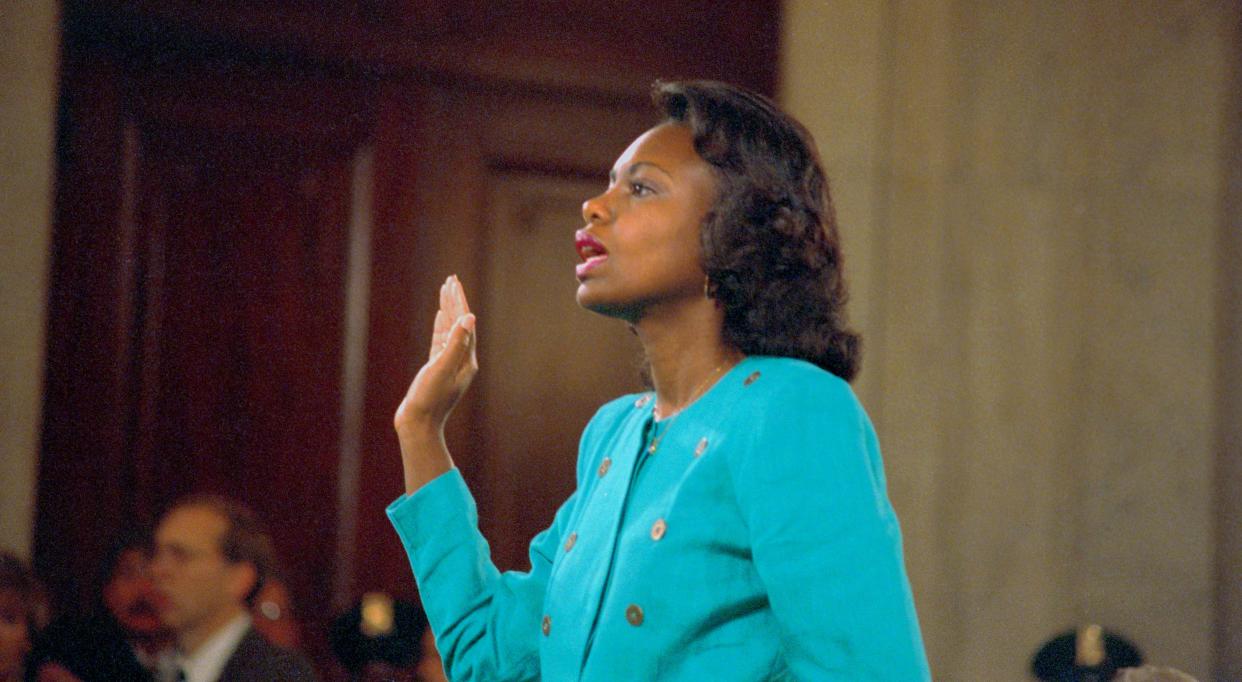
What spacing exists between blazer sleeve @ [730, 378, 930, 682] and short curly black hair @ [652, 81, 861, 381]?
0.22 metres

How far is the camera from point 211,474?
3.57 m

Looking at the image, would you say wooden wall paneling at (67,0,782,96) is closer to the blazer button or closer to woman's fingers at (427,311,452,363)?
woman's fingers at (427,311,452,363)

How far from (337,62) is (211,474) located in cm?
116

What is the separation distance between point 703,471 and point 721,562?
10 cm

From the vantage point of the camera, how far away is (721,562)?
1.38 m

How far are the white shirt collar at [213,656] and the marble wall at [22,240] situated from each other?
845 mm

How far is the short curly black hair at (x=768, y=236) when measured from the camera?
156cm

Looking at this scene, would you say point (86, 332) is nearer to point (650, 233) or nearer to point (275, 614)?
point (275, 614)

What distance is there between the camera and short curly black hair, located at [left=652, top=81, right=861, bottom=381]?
156 cm

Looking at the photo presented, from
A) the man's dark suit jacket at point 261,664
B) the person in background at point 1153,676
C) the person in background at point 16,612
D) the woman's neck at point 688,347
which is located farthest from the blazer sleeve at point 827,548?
the person in background at point 16,612

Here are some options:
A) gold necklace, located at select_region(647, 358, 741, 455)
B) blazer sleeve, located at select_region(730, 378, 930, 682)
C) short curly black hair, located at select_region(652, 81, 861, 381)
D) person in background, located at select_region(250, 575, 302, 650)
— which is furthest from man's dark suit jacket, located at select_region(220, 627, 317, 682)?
blazer sleeve, located at select_region(730, 378, 930, 682)

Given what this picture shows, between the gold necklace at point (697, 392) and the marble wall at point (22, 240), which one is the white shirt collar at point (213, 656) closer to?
the marble wall at point (22, 240)

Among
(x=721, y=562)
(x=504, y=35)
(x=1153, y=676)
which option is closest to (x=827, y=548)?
(x=721, y=562)

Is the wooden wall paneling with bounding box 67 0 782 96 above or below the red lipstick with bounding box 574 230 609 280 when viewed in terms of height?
above
